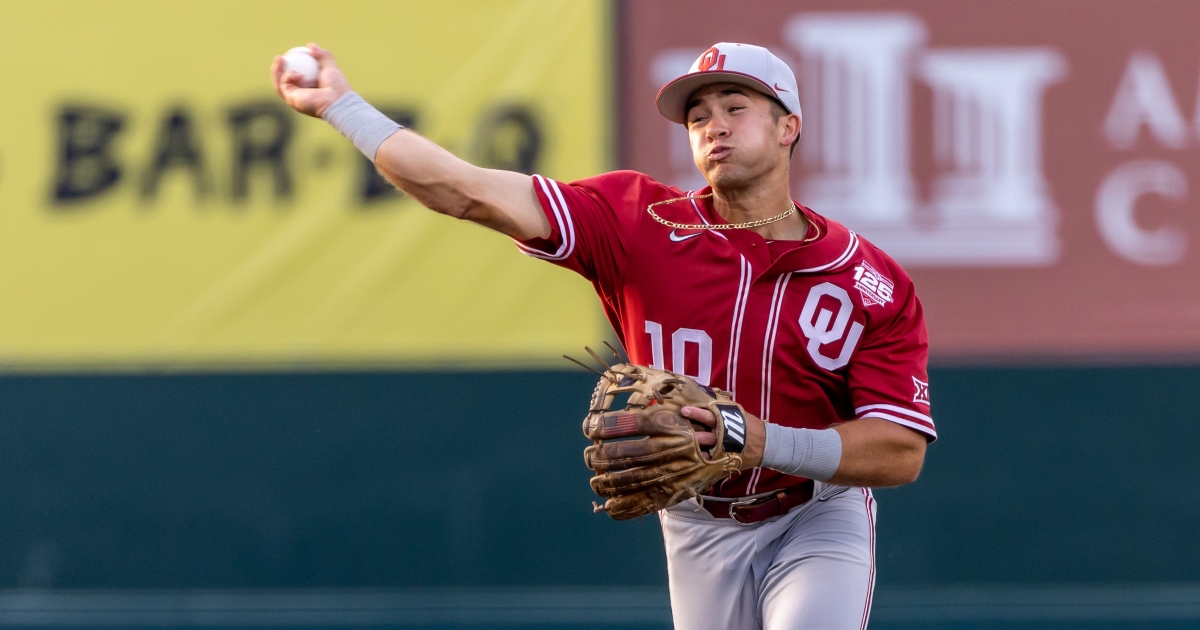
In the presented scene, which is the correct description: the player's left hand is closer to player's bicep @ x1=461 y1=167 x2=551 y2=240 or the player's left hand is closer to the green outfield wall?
player's bicep @ x1=461 y1=167 x2=551 y2=240

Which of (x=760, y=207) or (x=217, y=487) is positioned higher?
(x=760, y=207)

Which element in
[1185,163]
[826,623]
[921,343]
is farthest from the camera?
[1185,163]

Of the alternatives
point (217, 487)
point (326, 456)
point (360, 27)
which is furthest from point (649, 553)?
point (360, 27)

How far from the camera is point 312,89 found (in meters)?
2.59

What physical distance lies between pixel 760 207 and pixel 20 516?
389 centimetres

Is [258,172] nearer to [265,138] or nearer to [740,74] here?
[265,138]

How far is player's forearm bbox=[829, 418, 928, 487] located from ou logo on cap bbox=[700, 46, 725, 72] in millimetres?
842

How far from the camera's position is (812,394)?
2.84 meters

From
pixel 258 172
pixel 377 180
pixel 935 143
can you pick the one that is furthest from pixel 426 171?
pixel 935 143

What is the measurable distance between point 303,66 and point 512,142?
2629 millimetres

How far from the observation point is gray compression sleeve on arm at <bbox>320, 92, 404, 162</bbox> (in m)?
2.51

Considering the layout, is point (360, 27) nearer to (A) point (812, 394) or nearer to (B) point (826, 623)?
(A) point (812, 394)

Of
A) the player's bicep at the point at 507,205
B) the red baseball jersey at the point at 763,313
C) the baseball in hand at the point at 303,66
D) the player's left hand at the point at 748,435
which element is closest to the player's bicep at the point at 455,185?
the player's bicep at the point at 507,205

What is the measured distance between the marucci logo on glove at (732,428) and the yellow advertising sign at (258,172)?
2632 mm
